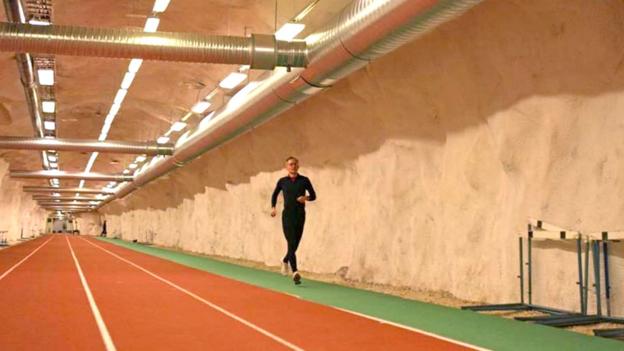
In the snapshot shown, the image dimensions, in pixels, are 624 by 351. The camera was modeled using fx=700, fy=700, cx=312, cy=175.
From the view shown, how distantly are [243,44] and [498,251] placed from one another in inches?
244

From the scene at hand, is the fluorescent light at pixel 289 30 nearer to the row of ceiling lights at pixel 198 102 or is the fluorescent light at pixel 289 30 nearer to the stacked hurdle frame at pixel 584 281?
the row of ceiling lights at pixel 198 102

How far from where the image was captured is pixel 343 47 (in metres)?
10.8

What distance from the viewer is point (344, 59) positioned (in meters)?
11.2

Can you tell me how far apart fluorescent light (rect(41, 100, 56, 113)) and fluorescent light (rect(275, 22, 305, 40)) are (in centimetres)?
1304

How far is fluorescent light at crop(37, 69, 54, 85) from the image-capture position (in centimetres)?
1966

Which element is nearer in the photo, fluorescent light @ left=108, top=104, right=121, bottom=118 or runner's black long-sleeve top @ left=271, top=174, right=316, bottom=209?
runner's black long-sleeve top @ left=271, top=174, right=316, bottom=209

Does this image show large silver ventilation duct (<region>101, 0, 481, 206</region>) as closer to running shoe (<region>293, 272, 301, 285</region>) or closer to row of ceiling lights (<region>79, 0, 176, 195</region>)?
row of ceiling lights (<region>79, 0, 176, 195</region>)

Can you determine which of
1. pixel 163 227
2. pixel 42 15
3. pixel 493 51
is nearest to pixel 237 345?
pixel 493 51

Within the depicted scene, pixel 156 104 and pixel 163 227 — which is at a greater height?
pixel 156 104

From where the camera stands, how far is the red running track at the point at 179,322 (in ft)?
20.1

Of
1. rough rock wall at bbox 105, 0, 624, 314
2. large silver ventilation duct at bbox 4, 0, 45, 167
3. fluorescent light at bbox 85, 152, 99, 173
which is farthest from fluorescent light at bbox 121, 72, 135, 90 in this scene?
fluorescent light at bbox 85, 152, 99, 173

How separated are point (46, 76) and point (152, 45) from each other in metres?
8.52

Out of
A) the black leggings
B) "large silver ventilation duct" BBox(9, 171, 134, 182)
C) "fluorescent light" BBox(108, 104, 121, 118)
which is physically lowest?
the black leggings

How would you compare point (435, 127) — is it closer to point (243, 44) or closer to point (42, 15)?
point (243, 44)
